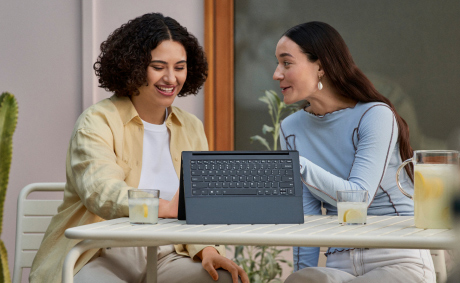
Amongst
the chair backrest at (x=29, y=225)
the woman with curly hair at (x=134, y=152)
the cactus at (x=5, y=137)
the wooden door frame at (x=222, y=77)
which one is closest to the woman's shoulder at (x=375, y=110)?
the woman with curly hair at (x=134, y=152)

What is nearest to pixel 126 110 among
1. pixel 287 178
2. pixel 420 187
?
pixel 287 178

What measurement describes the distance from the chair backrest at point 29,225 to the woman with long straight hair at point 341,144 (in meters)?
0.92

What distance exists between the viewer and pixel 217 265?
151 centimetres

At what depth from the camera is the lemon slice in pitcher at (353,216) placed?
1.12 meters

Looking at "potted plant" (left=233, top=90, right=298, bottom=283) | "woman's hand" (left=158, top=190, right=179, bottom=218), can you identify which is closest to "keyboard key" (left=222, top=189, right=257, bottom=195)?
"woman's hand" (left=158, top=190, right=179, bottom=218)

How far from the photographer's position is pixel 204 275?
4.89 feet

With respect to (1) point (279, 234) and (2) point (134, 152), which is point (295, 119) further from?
(1) point (279, 234)

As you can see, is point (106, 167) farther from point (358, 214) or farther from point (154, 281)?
point (358, 214)

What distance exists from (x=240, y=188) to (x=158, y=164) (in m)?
0.62

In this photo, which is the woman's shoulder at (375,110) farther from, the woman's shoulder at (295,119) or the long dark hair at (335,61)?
the woman's shoulder at (295,119)

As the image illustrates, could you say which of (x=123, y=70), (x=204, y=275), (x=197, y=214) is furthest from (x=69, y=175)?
(x=197, y=214)

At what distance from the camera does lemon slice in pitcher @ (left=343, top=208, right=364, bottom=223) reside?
1119 millimetres

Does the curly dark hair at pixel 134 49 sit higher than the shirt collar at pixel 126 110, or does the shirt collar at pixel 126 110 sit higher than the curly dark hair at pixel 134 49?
the curly dark hair at pixel 134 49

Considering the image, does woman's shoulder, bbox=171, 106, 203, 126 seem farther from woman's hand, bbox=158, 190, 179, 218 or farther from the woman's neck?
woman's hand, bbox=158, 190, 179, 218
